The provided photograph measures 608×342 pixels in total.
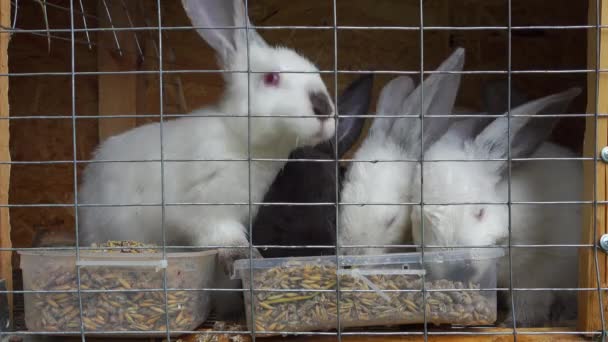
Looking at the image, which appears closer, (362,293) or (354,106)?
(362,293)

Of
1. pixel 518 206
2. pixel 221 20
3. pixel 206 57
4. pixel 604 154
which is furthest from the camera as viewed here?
pixel 206 57

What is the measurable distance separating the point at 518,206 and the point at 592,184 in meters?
0.66

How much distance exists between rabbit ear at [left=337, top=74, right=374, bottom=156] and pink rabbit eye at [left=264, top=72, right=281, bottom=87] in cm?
55

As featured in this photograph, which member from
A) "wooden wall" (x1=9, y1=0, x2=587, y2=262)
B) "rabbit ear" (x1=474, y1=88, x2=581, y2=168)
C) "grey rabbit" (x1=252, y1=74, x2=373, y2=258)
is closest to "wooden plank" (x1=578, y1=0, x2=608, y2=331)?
"rabbit ear" (x1=474, y1=88, x2=581, y2=168)

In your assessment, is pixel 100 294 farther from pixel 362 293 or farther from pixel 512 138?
pixel 512 138

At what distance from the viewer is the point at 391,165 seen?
2551mm

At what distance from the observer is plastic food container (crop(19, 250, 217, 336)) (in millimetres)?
1829

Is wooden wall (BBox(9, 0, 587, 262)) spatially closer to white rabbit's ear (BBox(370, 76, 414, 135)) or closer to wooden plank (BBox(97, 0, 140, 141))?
wooden plank (BBox(97, 0, 140, 141))

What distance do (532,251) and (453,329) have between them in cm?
69

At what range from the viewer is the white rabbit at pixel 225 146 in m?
2.20

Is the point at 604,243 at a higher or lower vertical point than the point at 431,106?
lower

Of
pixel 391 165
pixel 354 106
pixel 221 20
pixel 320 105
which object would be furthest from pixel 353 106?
pixel 221 20

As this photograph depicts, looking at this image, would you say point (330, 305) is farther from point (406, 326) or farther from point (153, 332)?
point (153, 332)

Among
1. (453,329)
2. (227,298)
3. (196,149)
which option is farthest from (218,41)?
(453,329)
